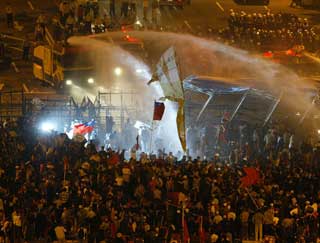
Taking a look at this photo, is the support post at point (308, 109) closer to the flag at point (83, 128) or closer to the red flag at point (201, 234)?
the flag at point (83, 128)

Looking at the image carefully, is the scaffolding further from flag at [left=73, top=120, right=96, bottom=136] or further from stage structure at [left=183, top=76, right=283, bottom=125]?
stage structure at [left=183, top=76, right=283, bottom=125]

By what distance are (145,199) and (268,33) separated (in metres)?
21.3

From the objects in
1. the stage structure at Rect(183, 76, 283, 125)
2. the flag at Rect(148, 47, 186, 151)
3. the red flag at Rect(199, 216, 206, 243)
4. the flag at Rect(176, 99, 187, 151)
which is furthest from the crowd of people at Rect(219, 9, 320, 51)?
the red flag at Rect(199, 216, 206, 243)

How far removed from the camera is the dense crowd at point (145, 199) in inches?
880

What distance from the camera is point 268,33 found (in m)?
43.1

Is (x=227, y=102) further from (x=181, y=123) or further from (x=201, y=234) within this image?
(x=201, y=234)

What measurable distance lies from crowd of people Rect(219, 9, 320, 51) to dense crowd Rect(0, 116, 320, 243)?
55.8 ft

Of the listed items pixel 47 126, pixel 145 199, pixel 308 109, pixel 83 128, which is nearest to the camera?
pixel 145 199

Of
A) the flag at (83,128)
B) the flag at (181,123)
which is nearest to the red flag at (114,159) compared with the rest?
the flag at (181,123)

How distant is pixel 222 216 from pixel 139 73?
48.6ft

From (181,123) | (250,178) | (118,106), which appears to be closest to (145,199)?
(250,178)

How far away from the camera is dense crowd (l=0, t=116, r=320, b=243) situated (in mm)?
22344

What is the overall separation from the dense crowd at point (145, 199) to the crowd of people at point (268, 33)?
16999mm

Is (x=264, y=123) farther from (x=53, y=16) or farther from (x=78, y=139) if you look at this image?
(x=53, y=16)
